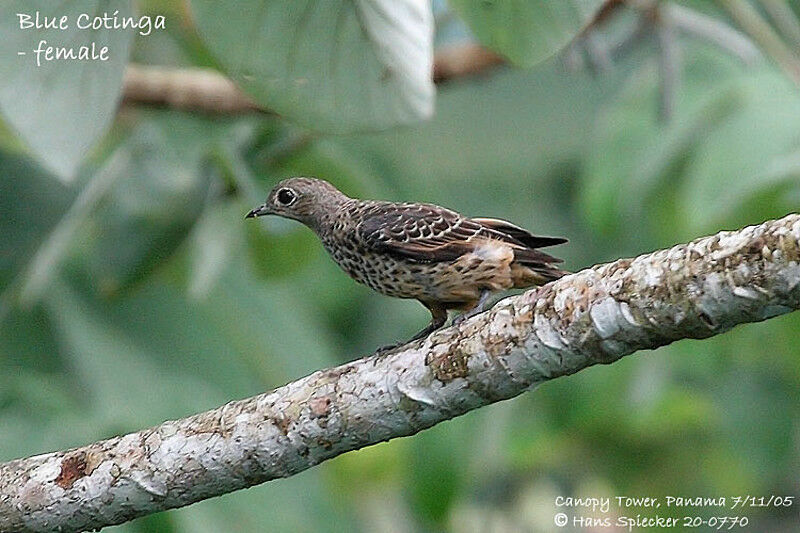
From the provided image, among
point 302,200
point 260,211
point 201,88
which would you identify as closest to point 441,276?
point 302,200

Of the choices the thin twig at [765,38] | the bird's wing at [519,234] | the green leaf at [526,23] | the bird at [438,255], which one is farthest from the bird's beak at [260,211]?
the thin twig at [765,38]

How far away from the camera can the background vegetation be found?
2.91 metres

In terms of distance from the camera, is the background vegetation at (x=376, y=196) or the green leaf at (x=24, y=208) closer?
the background vegetation at (x=376, y=196)

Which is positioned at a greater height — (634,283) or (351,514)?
(351,514)

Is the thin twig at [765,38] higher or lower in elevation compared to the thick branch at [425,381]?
higher

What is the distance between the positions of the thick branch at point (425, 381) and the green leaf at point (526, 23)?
1.76 feet

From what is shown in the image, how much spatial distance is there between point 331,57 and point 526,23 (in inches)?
17.4

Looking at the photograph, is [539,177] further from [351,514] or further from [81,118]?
[81,118]

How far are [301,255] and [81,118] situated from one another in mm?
2237

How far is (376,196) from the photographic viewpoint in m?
4.87

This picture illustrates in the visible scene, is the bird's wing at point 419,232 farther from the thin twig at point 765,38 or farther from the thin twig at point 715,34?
the thin twig at point 715,34

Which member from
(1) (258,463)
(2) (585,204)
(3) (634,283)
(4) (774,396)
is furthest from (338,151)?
(3) (634,283)

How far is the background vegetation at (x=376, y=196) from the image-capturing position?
2.91 m

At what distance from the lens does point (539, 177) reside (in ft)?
22.8
